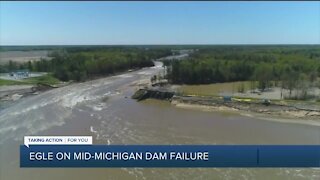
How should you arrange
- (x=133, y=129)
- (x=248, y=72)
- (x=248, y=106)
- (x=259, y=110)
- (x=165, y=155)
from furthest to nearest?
(x=248, y=72)
(x=248, y=106)
(x=259, y=110)
(x=133, y=129)
(x=165, y=155)

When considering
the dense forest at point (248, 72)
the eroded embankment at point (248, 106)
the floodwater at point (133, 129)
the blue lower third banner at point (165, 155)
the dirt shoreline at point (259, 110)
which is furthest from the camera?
the dense forest at point (248, 72)

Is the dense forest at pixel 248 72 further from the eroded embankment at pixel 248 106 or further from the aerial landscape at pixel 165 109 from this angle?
the eroded embankment at pixel 248 106

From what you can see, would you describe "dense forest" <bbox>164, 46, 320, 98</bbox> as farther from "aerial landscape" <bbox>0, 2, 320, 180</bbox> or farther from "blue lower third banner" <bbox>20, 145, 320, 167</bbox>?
"blue lower third banner" <bbox>20, 145, 320, 167</bbox>

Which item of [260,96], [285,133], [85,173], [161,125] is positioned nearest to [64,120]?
[161,125]

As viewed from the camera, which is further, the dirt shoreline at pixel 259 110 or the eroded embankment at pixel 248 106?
the eroded embankment at pixel 248 106

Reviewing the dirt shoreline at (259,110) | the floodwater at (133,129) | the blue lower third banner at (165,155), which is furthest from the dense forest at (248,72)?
the blue lower third banner at (165,155)

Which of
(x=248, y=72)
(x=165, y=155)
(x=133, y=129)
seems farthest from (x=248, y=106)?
(x=165, y=155)

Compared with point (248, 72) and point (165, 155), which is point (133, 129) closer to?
point (165, 155)
